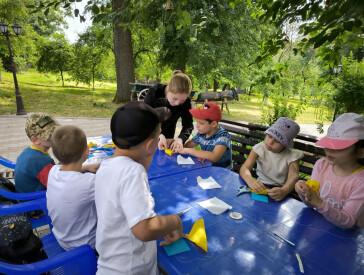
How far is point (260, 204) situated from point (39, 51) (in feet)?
81.4

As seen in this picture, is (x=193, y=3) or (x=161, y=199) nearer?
(x=161, y=199)

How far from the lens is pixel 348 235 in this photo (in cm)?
140

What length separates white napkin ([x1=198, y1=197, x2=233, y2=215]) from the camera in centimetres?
157

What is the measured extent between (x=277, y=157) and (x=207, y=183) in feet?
2.71

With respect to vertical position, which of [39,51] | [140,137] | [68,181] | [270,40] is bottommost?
[68,181]

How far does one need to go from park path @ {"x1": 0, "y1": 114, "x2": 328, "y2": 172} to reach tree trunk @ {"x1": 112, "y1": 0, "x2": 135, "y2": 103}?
3.72 m

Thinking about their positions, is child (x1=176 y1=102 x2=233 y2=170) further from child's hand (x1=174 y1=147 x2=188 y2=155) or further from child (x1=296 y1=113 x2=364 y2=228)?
child (x1=296 y1=113 x2=364 y2=228)

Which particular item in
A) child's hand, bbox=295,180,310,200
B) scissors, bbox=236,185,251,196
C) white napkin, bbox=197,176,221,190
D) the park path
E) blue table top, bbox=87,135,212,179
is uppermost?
child's hand, bbox=295,180,310,200

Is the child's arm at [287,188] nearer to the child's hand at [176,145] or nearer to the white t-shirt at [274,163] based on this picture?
the white t-shirt at [274,163]

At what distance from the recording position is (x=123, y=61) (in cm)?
1242

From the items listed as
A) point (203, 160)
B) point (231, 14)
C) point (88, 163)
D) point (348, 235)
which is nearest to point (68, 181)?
point (88, 163)

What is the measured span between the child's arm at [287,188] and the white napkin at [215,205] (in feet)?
1.29

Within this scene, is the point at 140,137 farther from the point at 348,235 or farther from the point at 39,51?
the point at 39,51

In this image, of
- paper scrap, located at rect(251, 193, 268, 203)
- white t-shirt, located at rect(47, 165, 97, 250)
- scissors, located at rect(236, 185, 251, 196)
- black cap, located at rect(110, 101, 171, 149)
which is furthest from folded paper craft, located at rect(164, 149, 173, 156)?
black cap, located at rect(110, 101, 171, 149)
